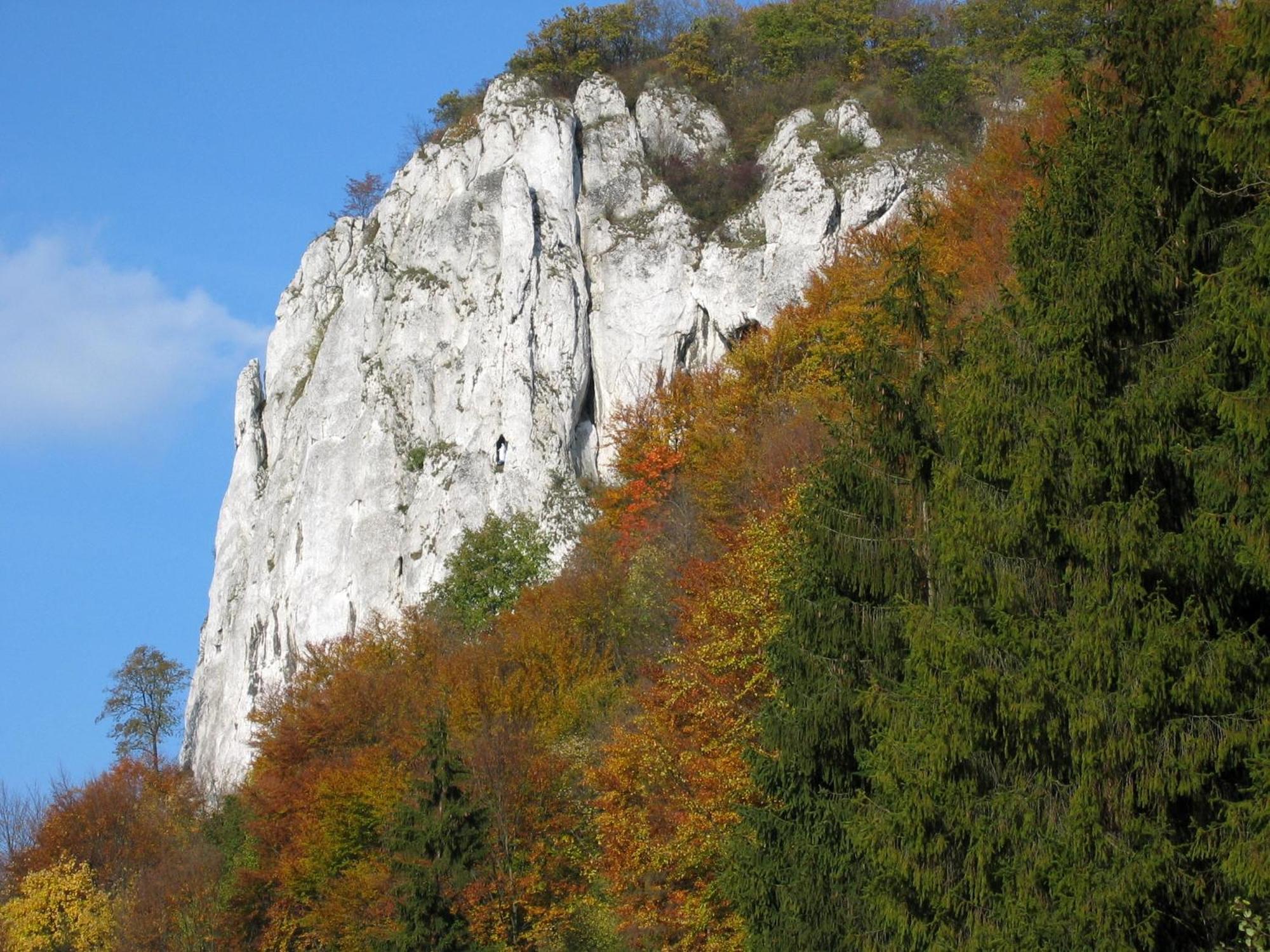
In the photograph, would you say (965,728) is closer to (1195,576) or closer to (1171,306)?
(1195,576)

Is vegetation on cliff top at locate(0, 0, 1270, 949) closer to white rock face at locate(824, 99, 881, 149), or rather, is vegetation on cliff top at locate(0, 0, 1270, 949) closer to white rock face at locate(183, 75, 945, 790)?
white rock face at locate(183, 75, 945, 790)

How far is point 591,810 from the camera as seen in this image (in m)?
23.6

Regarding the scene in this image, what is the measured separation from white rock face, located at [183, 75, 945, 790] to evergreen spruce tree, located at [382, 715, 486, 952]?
88.6ft

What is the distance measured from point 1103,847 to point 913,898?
7.11 feet

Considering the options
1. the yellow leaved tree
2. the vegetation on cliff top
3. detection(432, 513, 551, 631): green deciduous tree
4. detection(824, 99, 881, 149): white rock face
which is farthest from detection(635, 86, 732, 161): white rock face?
the yellow leaved tree

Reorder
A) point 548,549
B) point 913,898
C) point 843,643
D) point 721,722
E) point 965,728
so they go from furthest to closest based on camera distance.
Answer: point 548,549, point 721,722, point 843,643, point 913,898, point 965,728

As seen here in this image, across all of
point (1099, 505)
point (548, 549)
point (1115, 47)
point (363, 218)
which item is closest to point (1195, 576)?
point (1099, 505)

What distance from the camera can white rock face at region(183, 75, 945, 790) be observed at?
168 ft

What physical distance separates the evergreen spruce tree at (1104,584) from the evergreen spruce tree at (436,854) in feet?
25.8

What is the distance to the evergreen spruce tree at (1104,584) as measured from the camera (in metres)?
10.3

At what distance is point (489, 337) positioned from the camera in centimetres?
5294

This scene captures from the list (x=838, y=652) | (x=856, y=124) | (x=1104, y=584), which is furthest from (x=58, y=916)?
(x=856, y=124)

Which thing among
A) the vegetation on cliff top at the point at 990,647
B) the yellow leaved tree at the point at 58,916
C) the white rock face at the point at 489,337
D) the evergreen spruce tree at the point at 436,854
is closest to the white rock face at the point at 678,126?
the white rock face at the point at 489,337

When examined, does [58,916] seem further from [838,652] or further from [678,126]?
[678,126]
